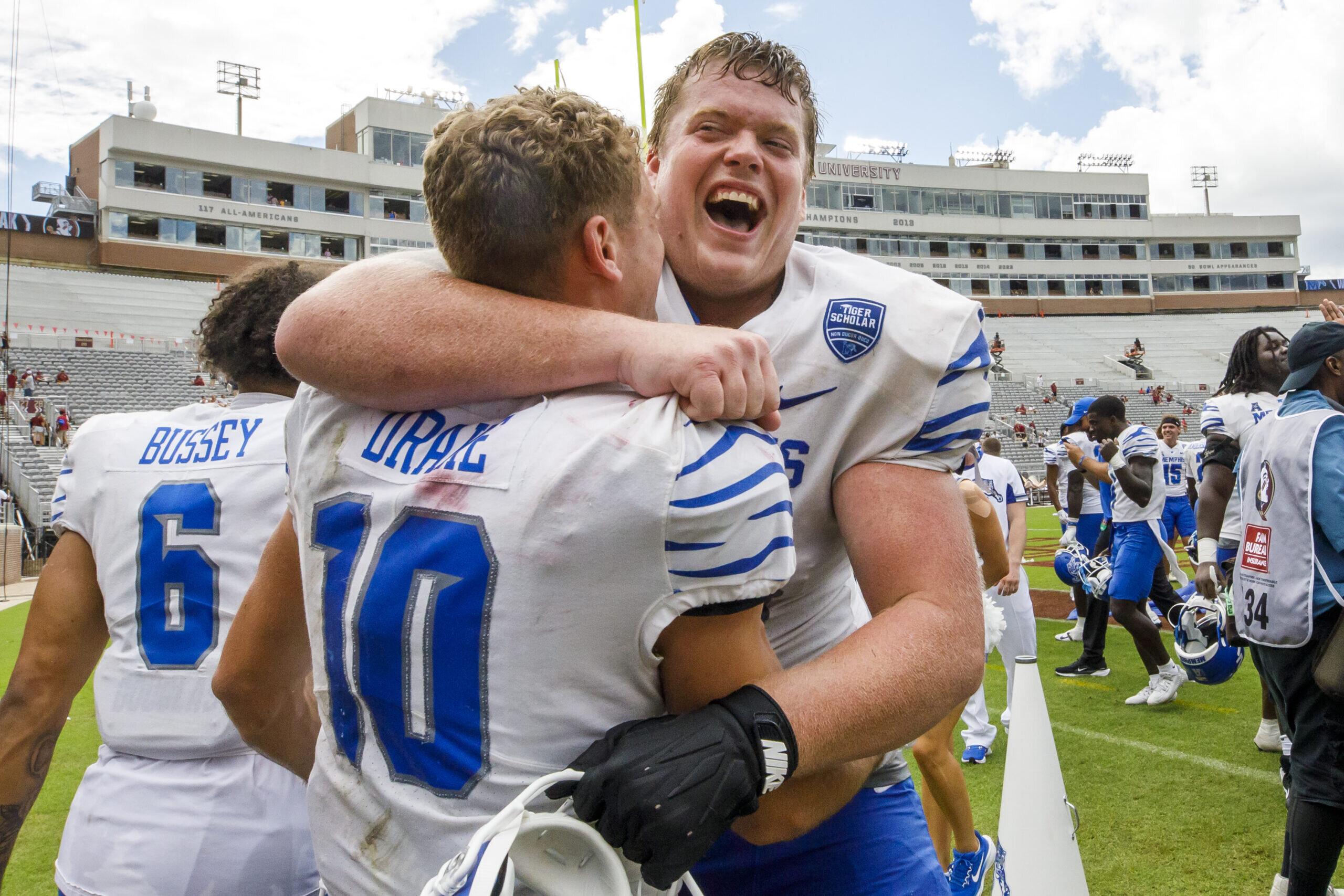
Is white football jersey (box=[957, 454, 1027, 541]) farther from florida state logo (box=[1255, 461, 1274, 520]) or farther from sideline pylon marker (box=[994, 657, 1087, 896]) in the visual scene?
sideline pylon marker (box=[994, 657, 1087, 896])

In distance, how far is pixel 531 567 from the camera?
3.52 ft

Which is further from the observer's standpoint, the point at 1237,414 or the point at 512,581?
the point at 1237,414

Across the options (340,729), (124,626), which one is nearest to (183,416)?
(124,626)

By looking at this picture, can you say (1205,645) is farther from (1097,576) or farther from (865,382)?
(865,382)

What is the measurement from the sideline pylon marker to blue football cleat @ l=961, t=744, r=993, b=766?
8.25 feet

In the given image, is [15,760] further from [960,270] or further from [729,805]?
[960,270]

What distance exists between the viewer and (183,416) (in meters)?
2.38

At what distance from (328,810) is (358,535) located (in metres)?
0.42

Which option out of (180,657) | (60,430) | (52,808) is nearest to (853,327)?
(180,657)

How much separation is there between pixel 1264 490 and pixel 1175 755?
8.98ft

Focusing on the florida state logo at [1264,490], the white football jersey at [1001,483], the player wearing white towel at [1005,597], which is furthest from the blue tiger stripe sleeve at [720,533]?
the white football jersey at [1001,483]

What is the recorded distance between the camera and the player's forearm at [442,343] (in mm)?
1237

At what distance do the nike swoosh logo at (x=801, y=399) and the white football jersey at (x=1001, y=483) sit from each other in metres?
4.74

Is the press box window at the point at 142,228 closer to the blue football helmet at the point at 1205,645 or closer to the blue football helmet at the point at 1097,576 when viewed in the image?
the blue football helmet at the point at 1097,576
